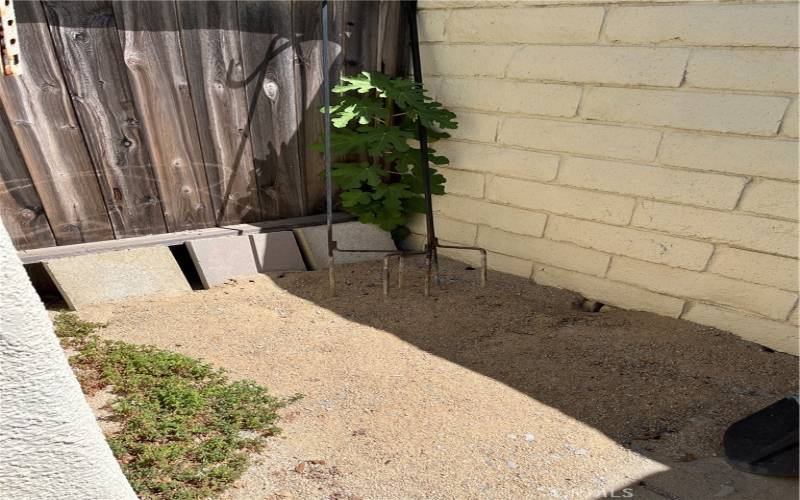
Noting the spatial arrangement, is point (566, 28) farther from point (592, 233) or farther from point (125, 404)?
point (125, 404)

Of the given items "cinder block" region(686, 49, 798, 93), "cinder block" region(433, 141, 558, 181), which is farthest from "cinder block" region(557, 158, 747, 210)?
"cinder block" region(686, 49, 798, 93)

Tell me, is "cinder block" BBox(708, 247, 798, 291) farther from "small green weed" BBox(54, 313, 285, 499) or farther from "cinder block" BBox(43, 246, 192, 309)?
"cinder block" BBox(43, 246, 192, 309)

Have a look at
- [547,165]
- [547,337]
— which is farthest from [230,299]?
[547,165]

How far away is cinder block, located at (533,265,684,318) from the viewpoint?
117 inches

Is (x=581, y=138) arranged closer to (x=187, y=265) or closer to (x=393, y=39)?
(x=393, y=39)

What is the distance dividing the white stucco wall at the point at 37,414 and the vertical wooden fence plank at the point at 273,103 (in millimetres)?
2386

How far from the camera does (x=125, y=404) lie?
2137mm

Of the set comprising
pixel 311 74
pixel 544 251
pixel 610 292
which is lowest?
pixel 610 292

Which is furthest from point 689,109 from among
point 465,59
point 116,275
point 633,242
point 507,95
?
point 116,275

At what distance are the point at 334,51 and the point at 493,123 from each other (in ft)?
3.81

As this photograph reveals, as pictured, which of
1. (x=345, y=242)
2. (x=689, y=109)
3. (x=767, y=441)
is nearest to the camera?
(x=767, y=441)

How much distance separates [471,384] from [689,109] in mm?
1785

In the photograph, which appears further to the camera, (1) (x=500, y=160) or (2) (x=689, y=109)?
(1) (x=500, y=160)

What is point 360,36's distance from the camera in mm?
3447
